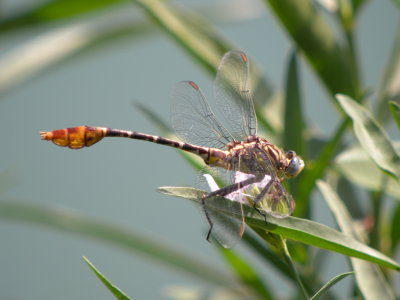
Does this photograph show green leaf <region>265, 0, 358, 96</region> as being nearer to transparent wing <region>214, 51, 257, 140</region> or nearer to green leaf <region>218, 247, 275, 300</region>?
transparent wing <region>214, 51, 257, 140</region>

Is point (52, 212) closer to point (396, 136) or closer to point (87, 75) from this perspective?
point (396, 136)

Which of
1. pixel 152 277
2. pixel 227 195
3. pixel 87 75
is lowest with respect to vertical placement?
pixel 152 277

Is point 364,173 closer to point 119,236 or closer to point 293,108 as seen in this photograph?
point 293,108

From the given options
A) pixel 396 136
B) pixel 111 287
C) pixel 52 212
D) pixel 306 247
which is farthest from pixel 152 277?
pixel 111 287

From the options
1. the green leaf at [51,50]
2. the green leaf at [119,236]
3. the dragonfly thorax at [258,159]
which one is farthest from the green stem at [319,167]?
the green leaf at [51,50]

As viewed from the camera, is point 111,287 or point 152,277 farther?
point 152,277

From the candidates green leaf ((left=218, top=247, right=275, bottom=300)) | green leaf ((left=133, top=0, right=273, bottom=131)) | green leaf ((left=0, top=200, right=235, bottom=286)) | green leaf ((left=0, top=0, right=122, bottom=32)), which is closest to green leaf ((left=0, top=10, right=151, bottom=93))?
green leaf ((left=0, top=0, right=122, bottom=32))

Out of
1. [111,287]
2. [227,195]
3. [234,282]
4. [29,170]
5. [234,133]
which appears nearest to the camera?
[111,287]

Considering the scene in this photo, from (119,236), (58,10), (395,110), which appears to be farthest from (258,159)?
(58,10)
